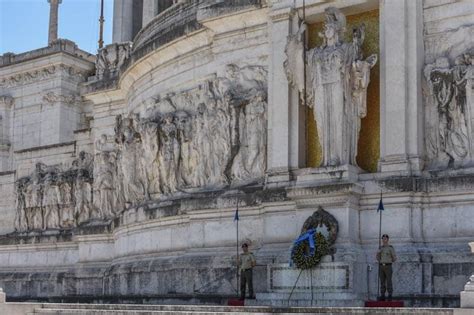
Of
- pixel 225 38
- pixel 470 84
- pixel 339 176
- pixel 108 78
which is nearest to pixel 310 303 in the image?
pixel 339 176

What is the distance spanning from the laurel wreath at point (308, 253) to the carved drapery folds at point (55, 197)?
13.2m

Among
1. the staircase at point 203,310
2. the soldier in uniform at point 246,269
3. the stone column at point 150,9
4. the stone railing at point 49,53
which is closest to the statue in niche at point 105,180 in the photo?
the stone column at point 150,9

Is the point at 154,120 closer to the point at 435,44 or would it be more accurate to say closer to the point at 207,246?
the point at 207,246

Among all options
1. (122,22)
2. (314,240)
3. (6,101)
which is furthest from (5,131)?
(314,240)

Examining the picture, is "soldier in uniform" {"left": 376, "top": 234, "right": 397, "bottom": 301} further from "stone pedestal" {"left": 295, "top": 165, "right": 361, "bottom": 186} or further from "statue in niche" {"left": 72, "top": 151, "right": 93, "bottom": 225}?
"statue in niche" {"left": 72, "top": 151, "right": 93, "bottom": 225}

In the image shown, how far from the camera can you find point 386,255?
742 inches

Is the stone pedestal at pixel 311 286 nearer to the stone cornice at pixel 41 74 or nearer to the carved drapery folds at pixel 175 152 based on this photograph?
the carved drapery folds at pixel 175 152

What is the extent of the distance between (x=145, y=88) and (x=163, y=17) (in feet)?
7.93

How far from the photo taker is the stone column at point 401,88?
20656 mm

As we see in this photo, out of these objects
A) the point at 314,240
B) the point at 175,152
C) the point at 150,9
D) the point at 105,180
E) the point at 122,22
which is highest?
the point at 122,22

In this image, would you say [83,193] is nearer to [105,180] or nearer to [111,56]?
[105,180]

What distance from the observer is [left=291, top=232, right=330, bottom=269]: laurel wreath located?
66.3ft

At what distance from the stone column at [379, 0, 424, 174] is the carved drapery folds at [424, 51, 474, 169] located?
0.91 ft

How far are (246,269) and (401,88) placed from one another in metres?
5.45
